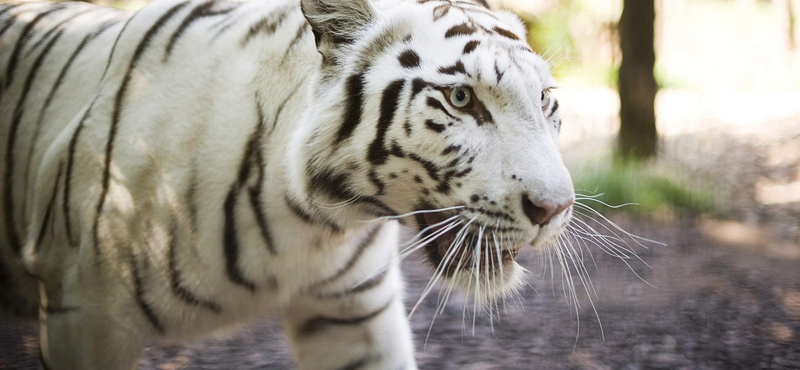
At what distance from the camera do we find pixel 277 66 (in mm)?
1945

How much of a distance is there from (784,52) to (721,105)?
2.18 m

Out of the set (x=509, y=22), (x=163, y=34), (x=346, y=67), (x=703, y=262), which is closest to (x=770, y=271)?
(x=703, y=262)

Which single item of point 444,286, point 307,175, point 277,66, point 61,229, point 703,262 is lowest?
point 703,262

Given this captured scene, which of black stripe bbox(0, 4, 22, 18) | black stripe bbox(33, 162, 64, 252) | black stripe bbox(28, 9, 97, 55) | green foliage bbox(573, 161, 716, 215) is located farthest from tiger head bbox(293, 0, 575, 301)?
green foliage bbox(573, 161, 716, 215)

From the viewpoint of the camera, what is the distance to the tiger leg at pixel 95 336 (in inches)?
76.2

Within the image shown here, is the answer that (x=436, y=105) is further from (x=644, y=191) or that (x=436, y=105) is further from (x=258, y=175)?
(x=644, y=191)

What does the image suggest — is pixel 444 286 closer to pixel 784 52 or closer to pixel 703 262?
pixel 703 262

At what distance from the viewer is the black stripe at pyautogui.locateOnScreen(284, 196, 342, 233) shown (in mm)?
1916

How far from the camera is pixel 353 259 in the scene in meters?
2.14

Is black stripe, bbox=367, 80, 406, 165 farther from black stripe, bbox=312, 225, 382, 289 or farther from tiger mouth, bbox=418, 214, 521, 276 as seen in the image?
black stripe, bbox=312, 225, 382, 289

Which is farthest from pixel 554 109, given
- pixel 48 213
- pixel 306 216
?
pixel 48 213

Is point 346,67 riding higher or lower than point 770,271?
higher

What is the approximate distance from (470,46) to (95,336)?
1225 mm

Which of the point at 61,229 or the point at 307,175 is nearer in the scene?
the point at 307,175
